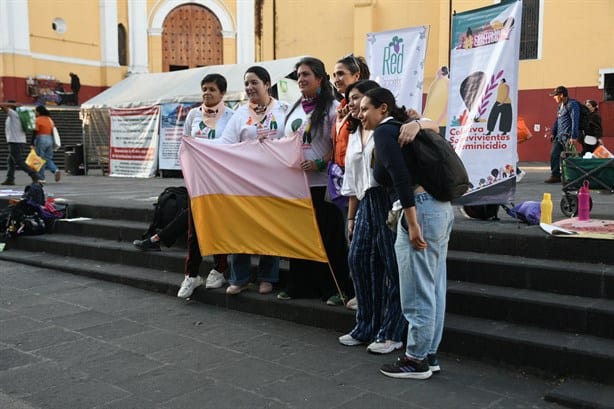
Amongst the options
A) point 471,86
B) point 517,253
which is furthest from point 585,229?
point 471,86

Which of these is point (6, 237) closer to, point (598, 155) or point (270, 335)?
point (270, 335)

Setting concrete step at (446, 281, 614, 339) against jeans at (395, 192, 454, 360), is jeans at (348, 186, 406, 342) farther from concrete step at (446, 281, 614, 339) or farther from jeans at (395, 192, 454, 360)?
concrete step at (446, 281, 614, 339)

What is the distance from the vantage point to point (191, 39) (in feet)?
103

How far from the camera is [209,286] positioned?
229 inches

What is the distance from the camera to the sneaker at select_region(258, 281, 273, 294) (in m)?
5.50

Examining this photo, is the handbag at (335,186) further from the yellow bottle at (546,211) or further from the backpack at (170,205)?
the backpack at (170,205)

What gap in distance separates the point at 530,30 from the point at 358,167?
58.5ft

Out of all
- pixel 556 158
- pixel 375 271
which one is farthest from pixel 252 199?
pixel 556 158

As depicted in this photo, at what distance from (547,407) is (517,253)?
1752 millimetres

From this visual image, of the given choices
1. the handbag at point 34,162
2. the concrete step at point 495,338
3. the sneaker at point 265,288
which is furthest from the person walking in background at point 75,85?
the sneaker at point 265,288

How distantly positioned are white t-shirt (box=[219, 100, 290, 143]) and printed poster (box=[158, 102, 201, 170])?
9.54 m

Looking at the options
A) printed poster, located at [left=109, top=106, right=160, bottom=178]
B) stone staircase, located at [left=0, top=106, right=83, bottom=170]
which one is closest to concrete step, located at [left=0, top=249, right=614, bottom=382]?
printed poster, located at [left=109, top=106, right=160, bottom=178]

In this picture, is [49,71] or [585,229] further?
[49,71]

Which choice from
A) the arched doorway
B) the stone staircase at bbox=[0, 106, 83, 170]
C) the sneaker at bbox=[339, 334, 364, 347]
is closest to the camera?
the sneaker at bbox=[339, 334, 364, 347]
